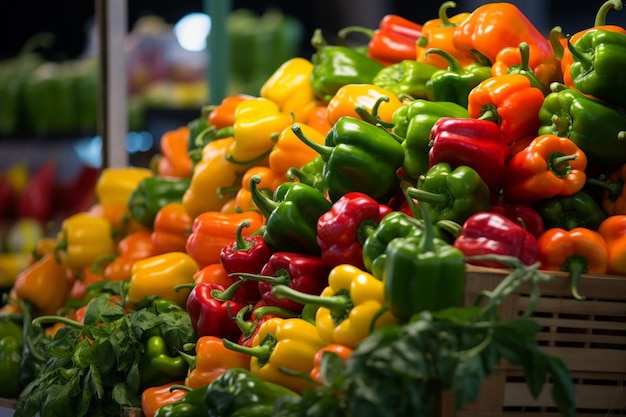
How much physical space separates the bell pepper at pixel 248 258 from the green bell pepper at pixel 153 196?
0.98m

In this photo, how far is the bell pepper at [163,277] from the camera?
122 inches

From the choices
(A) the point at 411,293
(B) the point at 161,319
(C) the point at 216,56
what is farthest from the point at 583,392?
(C) the point at 216,56

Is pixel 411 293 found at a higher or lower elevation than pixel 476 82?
lower

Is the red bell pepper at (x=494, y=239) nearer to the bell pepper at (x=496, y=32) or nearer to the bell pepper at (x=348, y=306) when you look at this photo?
the bell pepper at (x=348, y=306)

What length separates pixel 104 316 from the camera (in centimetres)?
287

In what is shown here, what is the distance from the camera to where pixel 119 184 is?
13.6 feet

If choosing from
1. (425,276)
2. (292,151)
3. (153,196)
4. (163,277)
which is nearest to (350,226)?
(425,276)

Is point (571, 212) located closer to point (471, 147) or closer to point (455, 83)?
point (471, 147)

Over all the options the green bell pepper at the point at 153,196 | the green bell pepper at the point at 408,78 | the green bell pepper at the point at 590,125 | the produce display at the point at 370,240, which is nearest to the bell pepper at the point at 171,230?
the produce display at the point at 370,240

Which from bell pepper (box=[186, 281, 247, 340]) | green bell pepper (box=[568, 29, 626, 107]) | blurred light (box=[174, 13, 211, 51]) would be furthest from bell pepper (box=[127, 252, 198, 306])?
blurred light (box=[174, 13, 211, 51])

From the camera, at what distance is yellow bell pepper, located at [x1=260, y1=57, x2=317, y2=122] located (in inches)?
132

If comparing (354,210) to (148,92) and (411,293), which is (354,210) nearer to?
(411,293)

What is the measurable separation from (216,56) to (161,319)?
75.5 inches

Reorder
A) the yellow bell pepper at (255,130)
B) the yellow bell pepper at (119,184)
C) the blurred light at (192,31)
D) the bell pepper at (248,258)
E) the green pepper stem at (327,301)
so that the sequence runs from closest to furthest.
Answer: the green pepper stem at (327,301) → the bell pepper at (248,258) → the yellow bell pepper at (255,130) → the yellow bell pepper at (119,184) → the blurred light at (192,31)
